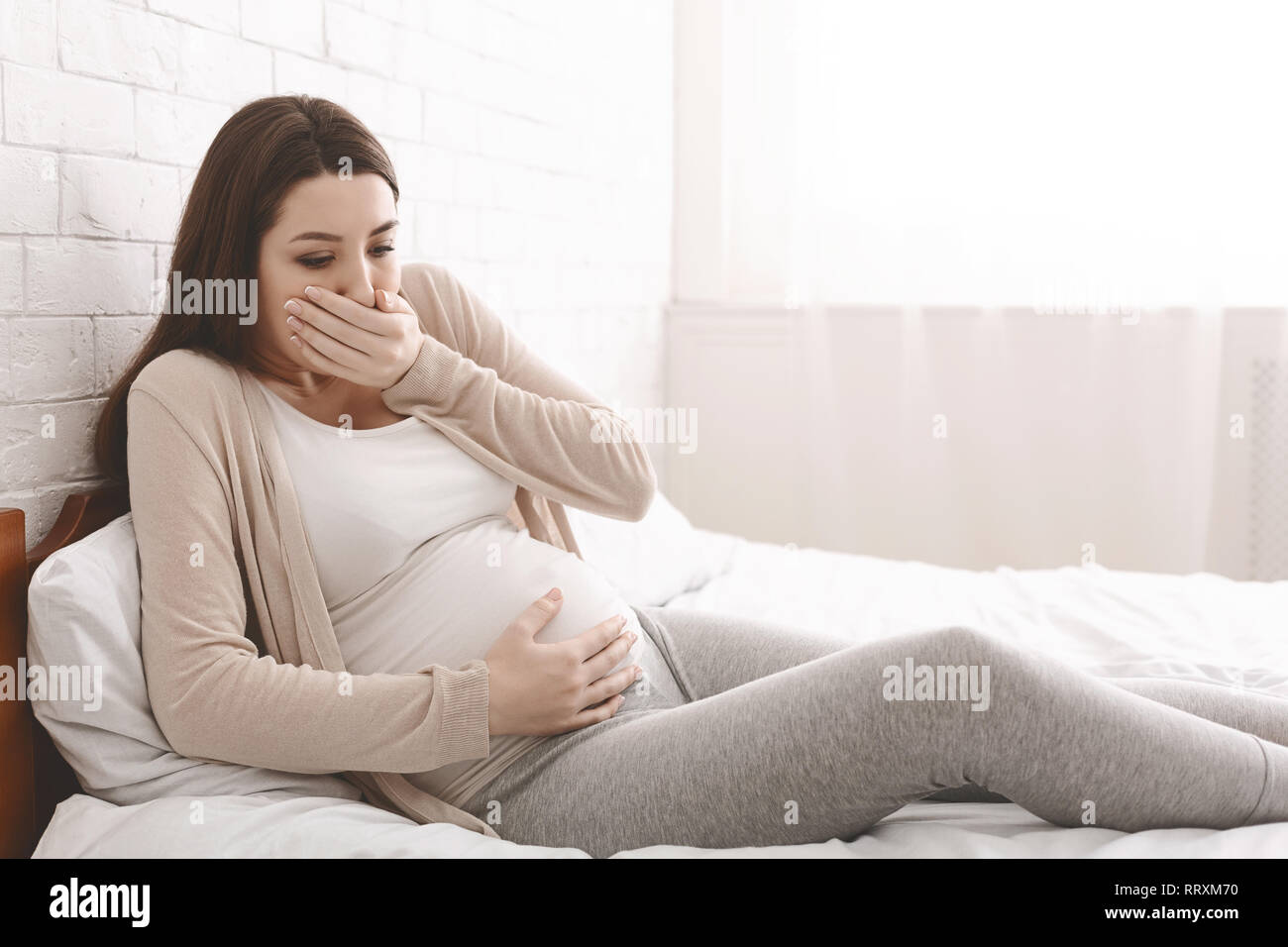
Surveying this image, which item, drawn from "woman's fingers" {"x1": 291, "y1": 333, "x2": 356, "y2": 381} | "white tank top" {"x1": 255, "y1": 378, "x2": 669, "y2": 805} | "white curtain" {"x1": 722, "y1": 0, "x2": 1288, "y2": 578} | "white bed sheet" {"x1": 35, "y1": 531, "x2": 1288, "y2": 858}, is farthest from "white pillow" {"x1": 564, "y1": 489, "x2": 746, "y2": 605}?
"white curtain" {"x1": 722, "y1": 0, "x2": 1288, "y2": 578}

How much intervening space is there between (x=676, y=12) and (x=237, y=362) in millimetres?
2345

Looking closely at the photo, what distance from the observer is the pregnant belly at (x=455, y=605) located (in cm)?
120

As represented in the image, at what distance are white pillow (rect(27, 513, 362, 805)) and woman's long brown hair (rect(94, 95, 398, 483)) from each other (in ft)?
0.78

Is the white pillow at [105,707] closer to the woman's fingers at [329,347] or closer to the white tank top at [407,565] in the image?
the white tank top at [407,565]

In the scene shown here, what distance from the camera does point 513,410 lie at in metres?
1.38

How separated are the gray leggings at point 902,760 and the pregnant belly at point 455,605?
202 millimetres

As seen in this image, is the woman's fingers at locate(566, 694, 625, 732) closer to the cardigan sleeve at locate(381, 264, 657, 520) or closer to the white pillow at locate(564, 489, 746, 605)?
the cardigan sleeve at locate(381, 264, 657, 520)

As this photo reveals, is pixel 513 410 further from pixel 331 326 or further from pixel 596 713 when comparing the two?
pixel 596 713

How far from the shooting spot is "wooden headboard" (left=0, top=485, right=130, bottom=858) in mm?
1126

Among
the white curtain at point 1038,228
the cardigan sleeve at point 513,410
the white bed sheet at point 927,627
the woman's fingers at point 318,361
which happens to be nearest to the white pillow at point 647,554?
the white bed sheet at point 927,627

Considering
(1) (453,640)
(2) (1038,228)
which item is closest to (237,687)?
(1) (453,640)

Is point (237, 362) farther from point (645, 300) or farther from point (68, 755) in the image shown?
point (645, 300)

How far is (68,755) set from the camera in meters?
1.11

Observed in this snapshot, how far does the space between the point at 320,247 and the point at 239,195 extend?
101 mm
